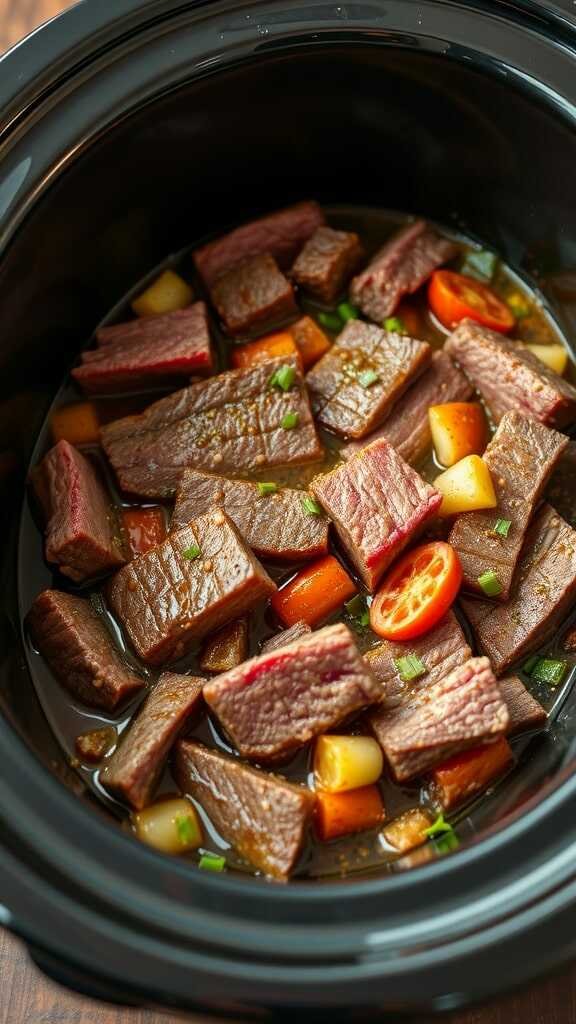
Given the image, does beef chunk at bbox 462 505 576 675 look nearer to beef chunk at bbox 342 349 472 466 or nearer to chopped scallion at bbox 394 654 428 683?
chopped scallion at bbox 394 654 428 683

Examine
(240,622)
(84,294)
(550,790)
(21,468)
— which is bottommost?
(550,790)

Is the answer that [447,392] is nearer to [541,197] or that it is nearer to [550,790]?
[541,197]

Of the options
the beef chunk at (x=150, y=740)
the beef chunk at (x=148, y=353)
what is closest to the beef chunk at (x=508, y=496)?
the beef chunk at (x=150, y=740)

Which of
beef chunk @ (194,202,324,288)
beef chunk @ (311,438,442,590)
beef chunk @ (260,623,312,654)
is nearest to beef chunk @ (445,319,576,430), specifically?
beef chunk @ (311,438,442,590)

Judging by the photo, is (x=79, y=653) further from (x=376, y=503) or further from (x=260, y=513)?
(x=376, y=503)

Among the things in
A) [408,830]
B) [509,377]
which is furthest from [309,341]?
[408,830]

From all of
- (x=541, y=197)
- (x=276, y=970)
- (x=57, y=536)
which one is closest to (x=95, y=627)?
(x=57, y=536)
